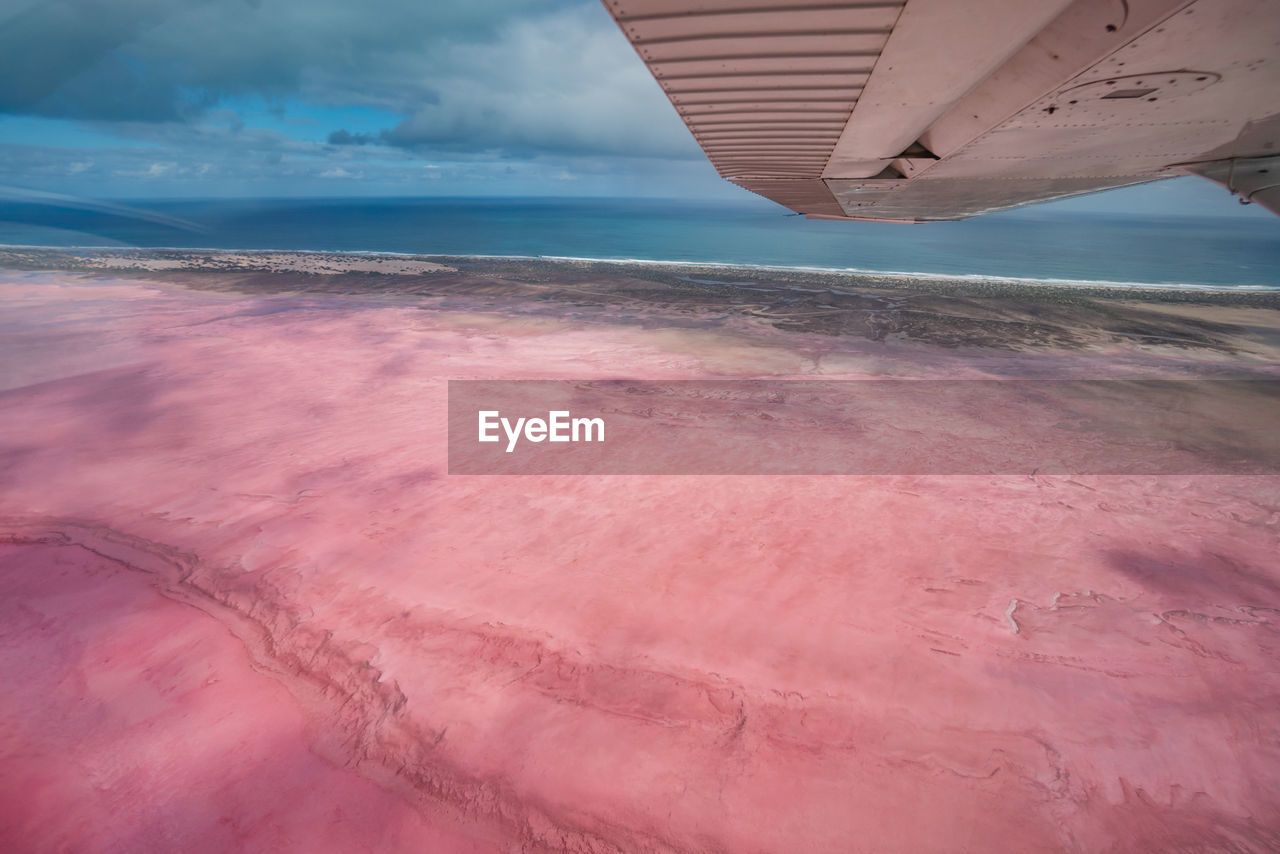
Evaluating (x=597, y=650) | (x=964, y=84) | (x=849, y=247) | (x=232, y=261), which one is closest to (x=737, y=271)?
(x=849, y=247)

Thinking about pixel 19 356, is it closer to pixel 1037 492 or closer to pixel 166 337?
pixel 166 337

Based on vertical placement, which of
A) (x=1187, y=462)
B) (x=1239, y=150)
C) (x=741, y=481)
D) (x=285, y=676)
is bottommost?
(x=285, y=676)

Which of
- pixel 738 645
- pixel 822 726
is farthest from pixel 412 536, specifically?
pixel 822 726

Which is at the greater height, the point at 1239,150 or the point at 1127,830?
the point at 1239,150

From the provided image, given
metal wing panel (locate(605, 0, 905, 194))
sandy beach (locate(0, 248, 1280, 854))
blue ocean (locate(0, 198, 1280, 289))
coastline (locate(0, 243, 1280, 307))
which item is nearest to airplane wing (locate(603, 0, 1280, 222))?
metal wing panel (locate(605, 0, 905, 194))

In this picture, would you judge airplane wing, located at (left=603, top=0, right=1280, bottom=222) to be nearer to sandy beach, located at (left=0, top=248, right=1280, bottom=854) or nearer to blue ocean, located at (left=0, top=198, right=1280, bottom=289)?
sandy beach, located at (left=0, top=248, right=1280, bottom=854)

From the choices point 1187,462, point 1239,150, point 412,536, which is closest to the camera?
point 1239,150

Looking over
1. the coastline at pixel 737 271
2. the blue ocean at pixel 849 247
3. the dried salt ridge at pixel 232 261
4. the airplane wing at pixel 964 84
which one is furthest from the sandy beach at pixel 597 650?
the blue ocean at pixel 849 247

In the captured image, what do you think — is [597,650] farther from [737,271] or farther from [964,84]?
[737,271]

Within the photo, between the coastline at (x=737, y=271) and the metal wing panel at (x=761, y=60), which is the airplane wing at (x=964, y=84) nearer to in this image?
the metal wing panel at (x=761, y=60)
